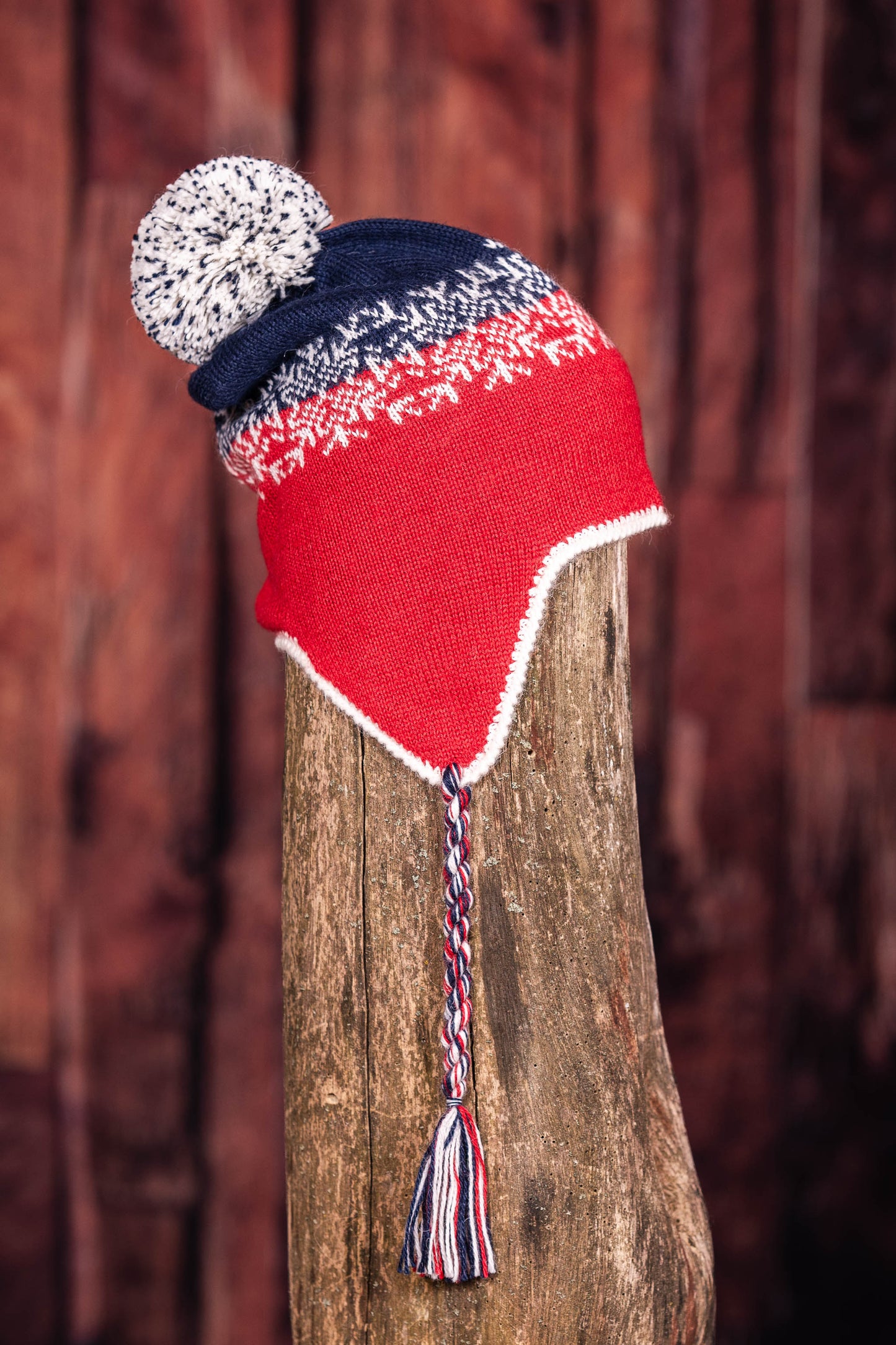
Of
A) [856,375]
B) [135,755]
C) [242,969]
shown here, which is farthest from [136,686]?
[856,375]

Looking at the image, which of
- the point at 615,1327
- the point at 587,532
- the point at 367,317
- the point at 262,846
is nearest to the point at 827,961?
the point at 262,846

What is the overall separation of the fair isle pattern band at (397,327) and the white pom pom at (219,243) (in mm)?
54

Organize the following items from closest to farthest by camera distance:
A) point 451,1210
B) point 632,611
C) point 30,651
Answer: point 451,1210
point 30,651
point 632,611

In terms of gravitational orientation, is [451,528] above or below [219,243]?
below

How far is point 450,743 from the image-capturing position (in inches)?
29.3

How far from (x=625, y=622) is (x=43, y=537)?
96 cm

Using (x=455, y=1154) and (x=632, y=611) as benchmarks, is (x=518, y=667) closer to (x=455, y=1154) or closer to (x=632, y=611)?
(x=455, y=1154)

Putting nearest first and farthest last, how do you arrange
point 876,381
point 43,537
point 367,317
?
point 367,317, point 43,537, point 876,381

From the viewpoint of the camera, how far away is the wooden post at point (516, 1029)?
749 mm

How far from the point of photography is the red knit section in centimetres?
73

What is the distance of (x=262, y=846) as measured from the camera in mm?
1579

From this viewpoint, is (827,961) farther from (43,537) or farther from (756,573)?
(43,537)

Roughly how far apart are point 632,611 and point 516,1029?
3.16ft

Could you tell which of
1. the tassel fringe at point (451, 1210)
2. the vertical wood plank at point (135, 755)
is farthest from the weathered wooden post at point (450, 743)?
the vertical wood plank at point (135, 755)
